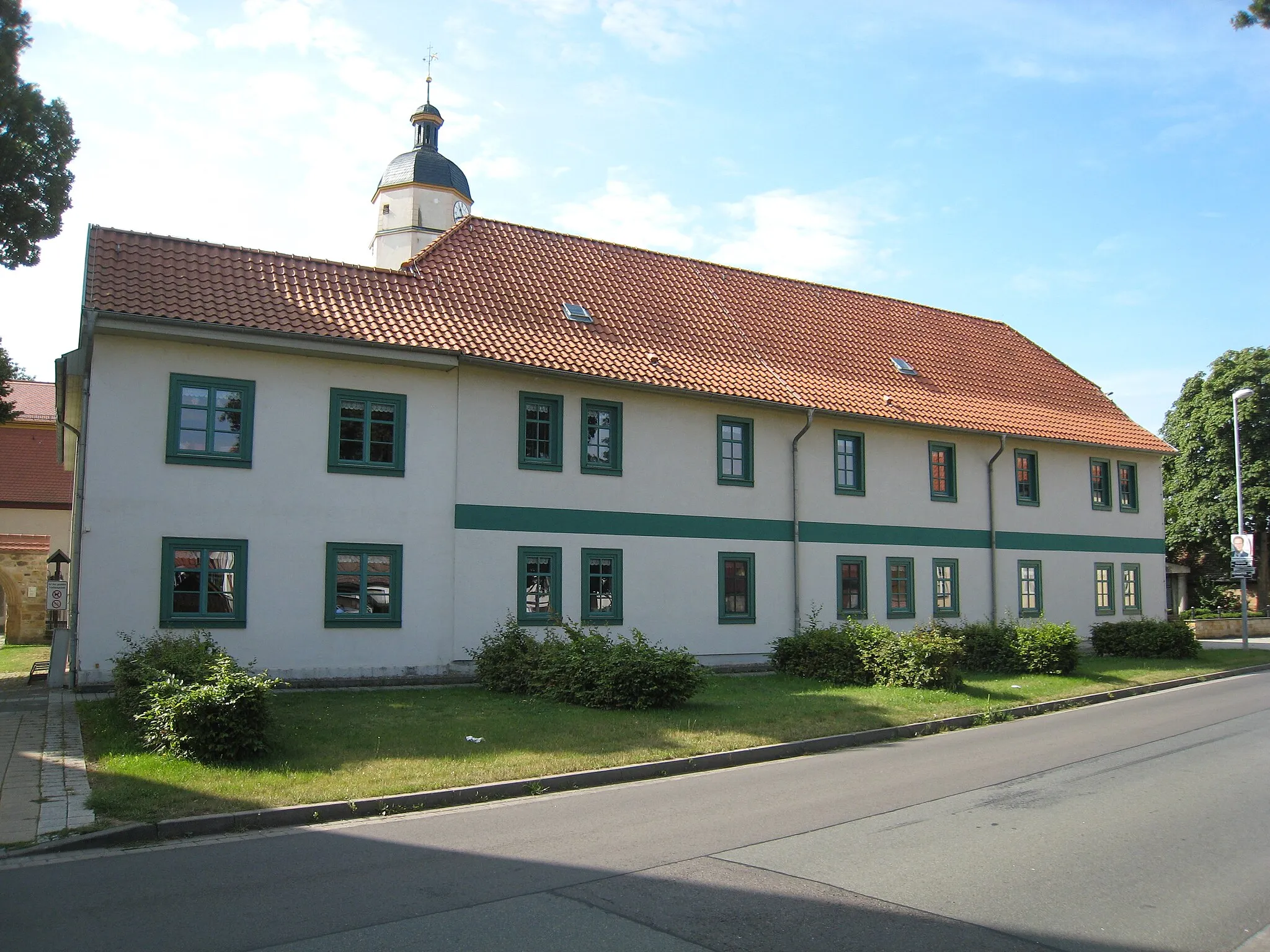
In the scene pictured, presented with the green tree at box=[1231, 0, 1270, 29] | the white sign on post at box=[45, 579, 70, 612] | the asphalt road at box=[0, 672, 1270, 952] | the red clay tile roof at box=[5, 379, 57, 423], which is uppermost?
the red clay tile roof at box=[5, 379, 57, 423]

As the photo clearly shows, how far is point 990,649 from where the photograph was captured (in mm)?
22047

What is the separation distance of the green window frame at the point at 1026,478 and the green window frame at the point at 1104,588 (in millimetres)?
3390

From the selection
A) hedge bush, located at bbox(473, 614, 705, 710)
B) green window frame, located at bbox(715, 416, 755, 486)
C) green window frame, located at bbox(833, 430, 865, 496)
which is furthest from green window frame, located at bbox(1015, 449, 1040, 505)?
hedge bush, located at bbox(473, 614, 705, 710)

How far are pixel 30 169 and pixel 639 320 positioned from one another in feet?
42.5

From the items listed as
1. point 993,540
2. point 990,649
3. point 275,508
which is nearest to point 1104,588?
point 993,540

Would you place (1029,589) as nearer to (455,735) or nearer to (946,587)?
(946,587)

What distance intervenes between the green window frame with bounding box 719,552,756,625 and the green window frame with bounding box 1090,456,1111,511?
13064 mm

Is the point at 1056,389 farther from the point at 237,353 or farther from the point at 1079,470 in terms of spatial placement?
the point at 237,353

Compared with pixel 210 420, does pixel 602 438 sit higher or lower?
higher

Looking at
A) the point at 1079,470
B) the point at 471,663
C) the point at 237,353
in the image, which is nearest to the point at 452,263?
the point at 237,353

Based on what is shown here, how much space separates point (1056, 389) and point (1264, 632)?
2064 centimetres

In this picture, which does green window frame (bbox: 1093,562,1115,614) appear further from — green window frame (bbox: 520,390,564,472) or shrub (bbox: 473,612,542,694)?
shrub (bbox: 473,612,542,694)

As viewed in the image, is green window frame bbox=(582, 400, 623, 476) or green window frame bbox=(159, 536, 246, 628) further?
green window frame bbox=(582, 400, 623, 476)

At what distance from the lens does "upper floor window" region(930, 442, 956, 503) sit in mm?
26141
